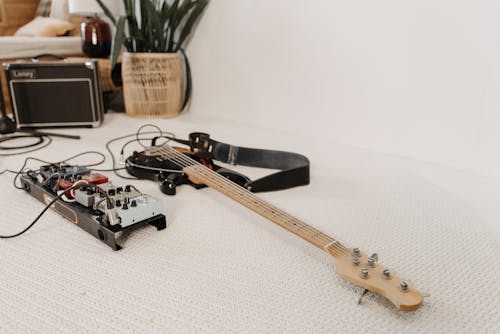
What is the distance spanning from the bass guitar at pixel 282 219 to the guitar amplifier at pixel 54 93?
0.60 metres

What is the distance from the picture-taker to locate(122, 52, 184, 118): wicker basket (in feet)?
5.57

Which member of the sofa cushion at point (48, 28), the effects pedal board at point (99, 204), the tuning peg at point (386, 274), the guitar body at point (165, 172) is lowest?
the guitar body at point (165, 172)

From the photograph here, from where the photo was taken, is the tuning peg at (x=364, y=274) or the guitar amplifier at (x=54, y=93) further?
the guitar amplifier at (x=54, y=93)

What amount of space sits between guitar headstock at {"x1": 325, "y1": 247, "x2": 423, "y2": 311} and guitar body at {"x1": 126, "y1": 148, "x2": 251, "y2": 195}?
16.5 inches

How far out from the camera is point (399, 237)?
30.5 inches

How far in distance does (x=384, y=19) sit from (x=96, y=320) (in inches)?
46.3

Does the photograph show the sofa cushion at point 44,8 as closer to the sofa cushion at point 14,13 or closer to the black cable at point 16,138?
the sofa cushion at point 14,13

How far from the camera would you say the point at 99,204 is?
29.0 inches

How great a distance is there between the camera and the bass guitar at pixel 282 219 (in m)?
0.53

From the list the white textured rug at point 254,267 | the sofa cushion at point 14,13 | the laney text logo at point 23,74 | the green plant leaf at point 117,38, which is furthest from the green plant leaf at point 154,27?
the sofa cushion at point 14,13

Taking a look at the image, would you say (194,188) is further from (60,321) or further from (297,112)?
(297,112)

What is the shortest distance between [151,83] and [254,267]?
127 centimetres

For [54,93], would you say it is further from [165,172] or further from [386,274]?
[386,274]

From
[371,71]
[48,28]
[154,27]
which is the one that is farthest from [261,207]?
[48,28]
